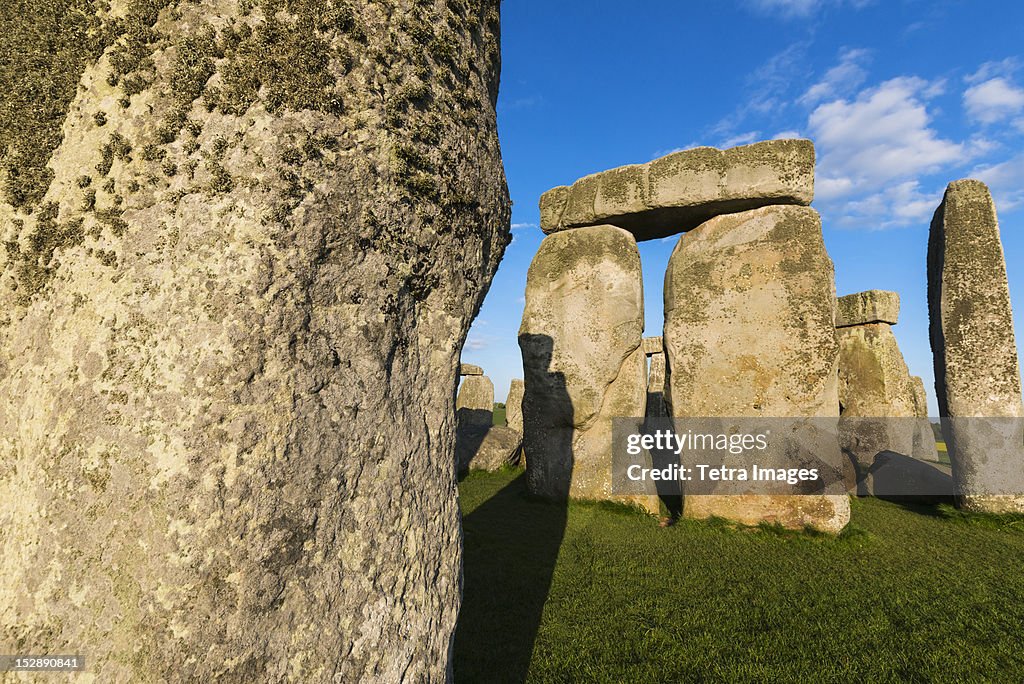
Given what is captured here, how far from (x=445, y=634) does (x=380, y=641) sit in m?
0.20

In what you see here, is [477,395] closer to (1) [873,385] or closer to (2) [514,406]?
(2) [514,406]

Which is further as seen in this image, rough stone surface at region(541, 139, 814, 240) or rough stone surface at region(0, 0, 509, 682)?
rough stone surface at region(541, 139, 814, 240)

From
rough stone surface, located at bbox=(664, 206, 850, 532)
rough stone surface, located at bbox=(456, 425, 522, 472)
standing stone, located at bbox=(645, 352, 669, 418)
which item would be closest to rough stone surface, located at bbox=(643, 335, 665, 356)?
standing stone, located at bbox=(645, 352, 669, 418)

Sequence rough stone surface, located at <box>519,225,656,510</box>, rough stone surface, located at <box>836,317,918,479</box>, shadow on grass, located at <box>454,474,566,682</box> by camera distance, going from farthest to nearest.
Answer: rough stone surface, located at <box>836,317,918,479</box>, rough stone surface, located at <box>519,225,656,510</box>, shadow on grass, located at <box>454,474,566,682</box>

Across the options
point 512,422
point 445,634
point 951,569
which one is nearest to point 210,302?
point 445,634

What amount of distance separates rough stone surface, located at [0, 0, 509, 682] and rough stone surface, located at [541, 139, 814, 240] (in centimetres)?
470

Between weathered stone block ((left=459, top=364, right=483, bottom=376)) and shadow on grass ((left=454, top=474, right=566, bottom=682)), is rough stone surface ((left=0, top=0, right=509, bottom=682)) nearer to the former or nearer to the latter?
shadow on grass ((left=454, top=474, right=566, bottom=682))

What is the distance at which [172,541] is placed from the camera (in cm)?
71

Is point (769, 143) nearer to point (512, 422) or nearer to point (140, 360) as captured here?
point (140, 360)

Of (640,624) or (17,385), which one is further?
(640,624)

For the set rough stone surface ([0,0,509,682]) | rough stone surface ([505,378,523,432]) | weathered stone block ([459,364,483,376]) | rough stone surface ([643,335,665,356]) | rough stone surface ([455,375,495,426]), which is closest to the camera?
rough stone surface ([0,0,509,682])

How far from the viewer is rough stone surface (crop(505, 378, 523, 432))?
11188 mm

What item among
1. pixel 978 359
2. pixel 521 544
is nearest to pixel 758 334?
pixel 978 359

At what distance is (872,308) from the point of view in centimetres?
816
